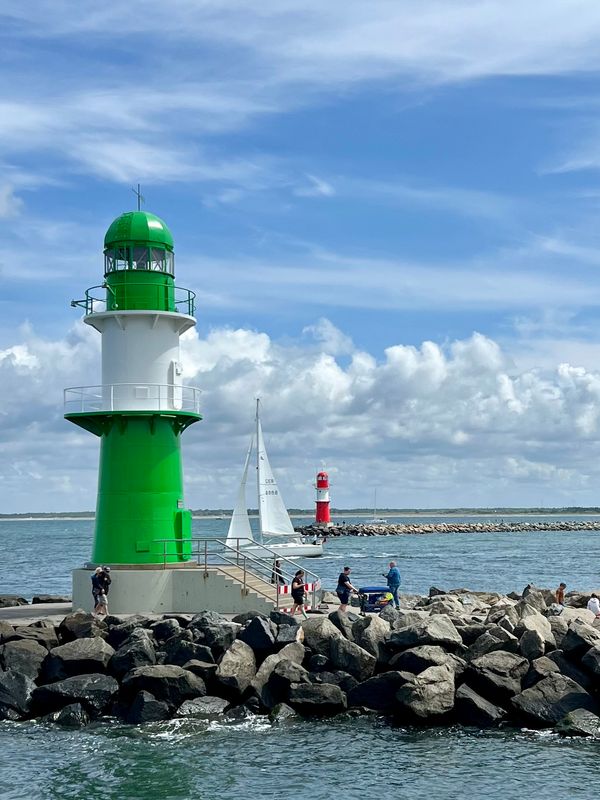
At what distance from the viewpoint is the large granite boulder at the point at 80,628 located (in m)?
21.1

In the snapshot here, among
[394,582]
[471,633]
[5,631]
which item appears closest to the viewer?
[471,633]

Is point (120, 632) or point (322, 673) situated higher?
point (120, 632)

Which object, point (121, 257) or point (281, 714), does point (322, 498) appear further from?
point (281, 714)

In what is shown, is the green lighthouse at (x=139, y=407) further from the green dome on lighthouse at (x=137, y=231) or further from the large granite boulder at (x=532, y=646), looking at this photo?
the large granite boulder at (x=532, y=646)

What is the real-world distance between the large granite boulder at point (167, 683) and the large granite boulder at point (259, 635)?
1379 millimetres

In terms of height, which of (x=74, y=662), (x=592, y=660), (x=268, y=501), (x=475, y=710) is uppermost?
(x=268, y=501)

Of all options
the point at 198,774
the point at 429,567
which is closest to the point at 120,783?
the point at 198,774

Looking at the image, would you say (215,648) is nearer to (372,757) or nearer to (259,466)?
(372,757)

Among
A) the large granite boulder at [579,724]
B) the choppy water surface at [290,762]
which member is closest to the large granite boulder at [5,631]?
the choppy water surface at [290,762]

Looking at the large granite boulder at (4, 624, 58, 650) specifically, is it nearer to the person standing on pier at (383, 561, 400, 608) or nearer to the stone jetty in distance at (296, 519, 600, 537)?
the person standing on pier at (383, 561, 400, 608)

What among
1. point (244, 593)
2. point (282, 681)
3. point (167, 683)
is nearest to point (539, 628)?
point (282, 681)

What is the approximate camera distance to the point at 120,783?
1511 cm

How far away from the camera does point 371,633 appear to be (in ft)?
65.1

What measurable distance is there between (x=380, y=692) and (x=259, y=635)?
2.68 meters
